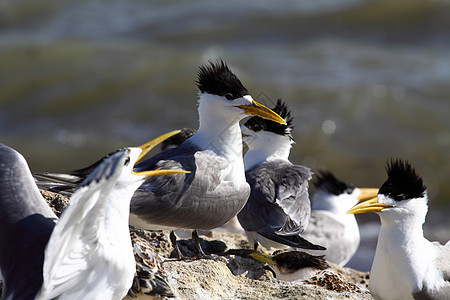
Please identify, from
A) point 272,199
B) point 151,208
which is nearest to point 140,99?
point 272,199

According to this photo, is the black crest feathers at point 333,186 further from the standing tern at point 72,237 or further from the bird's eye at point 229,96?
the standing tern at point 72,237

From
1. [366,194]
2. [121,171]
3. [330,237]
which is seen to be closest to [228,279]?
[121,171]

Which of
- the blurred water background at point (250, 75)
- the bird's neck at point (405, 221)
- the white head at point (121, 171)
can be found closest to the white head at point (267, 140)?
the bird's neck at point (405, 221)

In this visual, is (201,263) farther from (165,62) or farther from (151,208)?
(165,62)

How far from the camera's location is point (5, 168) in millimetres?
3344

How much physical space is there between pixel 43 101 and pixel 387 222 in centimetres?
965

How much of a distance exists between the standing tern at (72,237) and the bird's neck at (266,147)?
8.54 ft

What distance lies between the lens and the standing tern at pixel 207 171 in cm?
423

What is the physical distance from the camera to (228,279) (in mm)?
4062

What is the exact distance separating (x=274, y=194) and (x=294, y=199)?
0.16 meters

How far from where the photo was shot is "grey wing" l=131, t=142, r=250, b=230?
13.8 feet

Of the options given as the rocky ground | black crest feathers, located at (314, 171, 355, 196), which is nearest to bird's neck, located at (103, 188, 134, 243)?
the rocky ground

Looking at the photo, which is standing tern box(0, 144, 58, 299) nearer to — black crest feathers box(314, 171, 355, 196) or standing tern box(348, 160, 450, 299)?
standing tern box(348, 160, 450, 299)

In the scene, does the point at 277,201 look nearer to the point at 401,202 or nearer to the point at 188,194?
the point at 188,194
